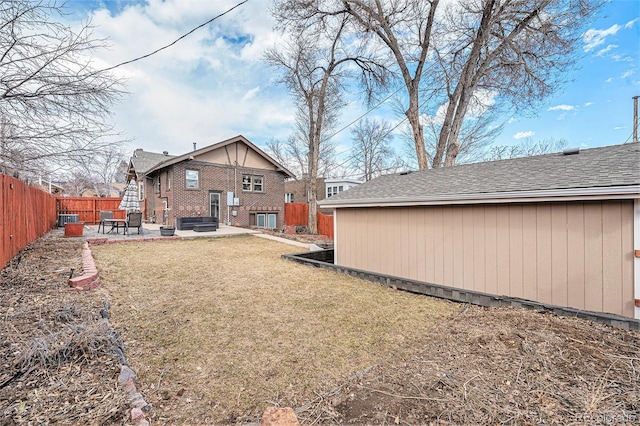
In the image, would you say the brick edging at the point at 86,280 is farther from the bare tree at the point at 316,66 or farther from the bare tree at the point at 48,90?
the bare tree at the point at 316,66

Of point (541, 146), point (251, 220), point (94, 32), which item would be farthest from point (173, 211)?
point (541, 146)

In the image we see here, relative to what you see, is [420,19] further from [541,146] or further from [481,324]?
[541,146]

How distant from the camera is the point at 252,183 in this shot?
18.4 m

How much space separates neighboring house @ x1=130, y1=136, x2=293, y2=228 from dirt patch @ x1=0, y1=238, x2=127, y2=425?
1207 centimetres

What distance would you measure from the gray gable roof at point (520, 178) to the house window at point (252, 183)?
12023 mm

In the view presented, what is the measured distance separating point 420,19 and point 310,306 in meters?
13.2

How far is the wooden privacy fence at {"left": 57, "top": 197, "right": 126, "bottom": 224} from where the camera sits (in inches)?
647

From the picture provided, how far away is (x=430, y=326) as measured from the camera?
369 cm

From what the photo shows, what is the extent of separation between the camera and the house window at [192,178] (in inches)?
615

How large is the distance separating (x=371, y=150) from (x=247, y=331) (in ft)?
89.6

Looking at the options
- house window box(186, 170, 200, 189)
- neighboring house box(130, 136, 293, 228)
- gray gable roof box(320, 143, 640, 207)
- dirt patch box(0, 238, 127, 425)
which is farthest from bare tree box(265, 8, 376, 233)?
dirt patch box(0, 238, 127, 425)

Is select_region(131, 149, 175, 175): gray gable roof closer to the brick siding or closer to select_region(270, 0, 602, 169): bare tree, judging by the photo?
the brick siding

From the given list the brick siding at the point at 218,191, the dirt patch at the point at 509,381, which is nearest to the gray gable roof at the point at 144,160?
the brick siding at the point at 218,191

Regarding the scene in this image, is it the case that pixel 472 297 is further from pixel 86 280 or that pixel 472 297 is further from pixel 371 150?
pixel 371 150
